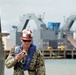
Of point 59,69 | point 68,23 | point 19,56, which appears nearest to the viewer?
point 19,56

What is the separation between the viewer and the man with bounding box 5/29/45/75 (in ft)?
17.4

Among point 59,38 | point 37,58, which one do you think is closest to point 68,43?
point 59,38

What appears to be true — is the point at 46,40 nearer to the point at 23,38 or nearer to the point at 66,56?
the point at 66,56

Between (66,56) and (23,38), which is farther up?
(23,38)

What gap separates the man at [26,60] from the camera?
5.31 metres

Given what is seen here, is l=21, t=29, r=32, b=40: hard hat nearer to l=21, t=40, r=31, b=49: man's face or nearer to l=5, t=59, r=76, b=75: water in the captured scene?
l=21, t=40, r=31, b=49: man's face

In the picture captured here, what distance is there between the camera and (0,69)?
17.4 feet

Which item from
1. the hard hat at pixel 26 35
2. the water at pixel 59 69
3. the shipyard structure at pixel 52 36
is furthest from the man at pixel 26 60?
the shipyard structure at pixel 52 36

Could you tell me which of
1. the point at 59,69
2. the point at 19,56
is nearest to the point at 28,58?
the point at 19,56

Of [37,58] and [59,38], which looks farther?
[59,38]

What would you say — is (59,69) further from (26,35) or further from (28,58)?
(26,35)

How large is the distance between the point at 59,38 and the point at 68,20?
648 cm

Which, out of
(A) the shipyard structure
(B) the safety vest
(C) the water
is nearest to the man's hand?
(B) the safety vest

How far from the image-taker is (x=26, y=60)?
537cm
